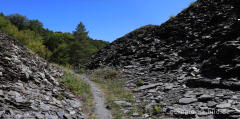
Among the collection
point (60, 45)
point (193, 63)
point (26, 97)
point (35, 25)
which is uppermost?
point (35, 25)

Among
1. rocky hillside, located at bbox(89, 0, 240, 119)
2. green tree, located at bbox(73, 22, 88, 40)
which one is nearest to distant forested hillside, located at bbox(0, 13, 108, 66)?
green tree, located at bbox(73, 22, 88, 40)

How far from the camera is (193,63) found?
14203 mm

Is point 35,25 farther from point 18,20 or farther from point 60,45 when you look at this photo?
point 60,45

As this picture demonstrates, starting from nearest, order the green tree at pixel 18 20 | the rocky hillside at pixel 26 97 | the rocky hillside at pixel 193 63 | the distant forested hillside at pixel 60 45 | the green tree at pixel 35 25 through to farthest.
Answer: the rocky hillside at pixel 26 97, the rocky hillside at pixel 193 63, the distant forested hillside at pixel 60 45, the green tree at pixel 18 20, the green tree at pixel 35 25

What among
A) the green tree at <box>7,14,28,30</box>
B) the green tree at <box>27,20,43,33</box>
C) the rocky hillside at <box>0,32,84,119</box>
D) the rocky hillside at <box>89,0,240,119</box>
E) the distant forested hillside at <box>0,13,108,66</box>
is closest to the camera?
the rocky hillside at <box>0,32,84,119</box>

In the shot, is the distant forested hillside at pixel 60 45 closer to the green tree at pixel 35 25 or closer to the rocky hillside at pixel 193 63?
the green tree at pixel 35 25

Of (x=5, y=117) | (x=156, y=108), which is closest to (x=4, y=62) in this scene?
(x=5, y=117)

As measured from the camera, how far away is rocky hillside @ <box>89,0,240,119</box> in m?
7.93

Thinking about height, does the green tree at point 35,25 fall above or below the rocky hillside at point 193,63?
above

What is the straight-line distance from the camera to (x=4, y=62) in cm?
812

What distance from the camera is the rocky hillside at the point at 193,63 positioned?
26.0 ft

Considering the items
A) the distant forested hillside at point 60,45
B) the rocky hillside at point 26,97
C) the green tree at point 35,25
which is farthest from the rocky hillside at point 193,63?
the green tree at point 35,25

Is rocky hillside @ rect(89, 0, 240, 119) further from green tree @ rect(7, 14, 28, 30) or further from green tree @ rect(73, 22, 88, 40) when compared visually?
green tree @ rect(7, 14, 28, 30)

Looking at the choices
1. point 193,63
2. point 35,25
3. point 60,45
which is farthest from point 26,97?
point 35,25
